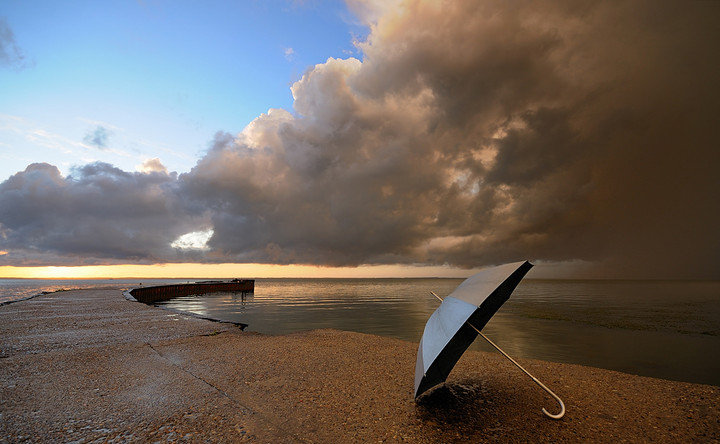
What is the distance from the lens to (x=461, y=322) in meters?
4.05

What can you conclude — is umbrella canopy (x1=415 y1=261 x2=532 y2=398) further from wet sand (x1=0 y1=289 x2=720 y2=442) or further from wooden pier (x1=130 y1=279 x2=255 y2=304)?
wooden pier (x1=130 y1=279 x2=255 y2=304)

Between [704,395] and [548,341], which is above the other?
[704,395]

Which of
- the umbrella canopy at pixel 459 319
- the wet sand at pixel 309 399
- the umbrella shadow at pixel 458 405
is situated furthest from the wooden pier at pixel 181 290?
the umbrella canopy at pixel 459 319

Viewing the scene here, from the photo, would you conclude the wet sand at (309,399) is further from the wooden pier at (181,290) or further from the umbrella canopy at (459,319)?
the wooden pier at (181,290)

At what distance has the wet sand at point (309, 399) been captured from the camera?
15.6 feet

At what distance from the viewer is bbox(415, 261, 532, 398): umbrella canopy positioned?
407 cm

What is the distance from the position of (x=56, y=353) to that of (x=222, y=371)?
598cm

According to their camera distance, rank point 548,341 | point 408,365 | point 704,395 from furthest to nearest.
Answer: point 548,341
point 408,365
point 704,395

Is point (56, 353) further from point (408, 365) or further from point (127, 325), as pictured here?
point (408, 365)

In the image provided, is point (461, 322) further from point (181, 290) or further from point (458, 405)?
point (181, 290)

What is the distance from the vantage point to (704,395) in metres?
6.68

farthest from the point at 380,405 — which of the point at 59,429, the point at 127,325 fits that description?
the point at 127,325

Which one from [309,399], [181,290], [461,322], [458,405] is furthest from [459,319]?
[181,290]

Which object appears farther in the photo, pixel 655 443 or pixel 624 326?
pixel 624 326
